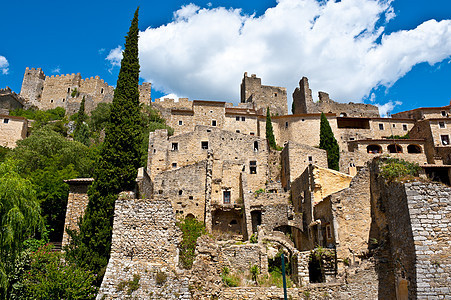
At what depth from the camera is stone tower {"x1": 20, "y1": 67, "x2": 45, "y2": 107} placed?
273 feet

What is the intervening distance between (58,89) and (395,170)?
85.0 metres

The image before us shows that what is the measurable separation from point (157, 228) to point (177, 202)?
16825mm

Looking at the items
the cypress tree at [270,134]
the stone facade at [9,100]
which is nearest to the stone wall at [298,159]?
the cypress tree at [270,134]

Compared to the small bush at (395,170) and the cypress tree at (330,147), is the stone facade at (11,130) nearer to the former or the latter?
the cypress tree at (330,147)

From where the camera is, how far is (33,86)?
84938 millimetres

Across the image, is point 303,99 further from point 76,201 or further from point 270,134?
point 76,201

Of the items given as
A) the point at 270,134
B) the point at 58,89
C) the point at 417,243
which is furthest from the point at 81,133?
the point at 417,243

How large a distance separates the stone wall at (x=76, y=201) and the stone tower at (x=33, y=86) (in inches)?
2817

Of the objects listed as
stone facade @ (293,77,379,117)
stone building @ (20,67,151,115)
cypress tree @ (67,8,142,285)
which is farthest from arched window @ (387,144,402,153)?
stone building @ (20,67,151,115)

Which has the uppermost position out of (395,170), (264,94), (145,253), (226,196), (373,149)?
(264,94)

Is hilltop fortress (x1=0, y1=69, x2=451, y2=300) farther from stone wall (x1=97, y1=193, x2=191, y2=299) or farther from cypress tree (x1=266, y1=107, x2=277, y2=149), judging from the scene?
cypress tree (x1=266, y1=107, x2=277, y2=149)

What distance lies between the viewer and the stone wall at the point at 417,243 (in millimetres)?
12180

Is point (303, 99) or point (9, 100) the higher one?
point (9, 100)

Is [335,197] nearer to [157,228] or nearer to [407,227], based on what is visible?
[407,227]
